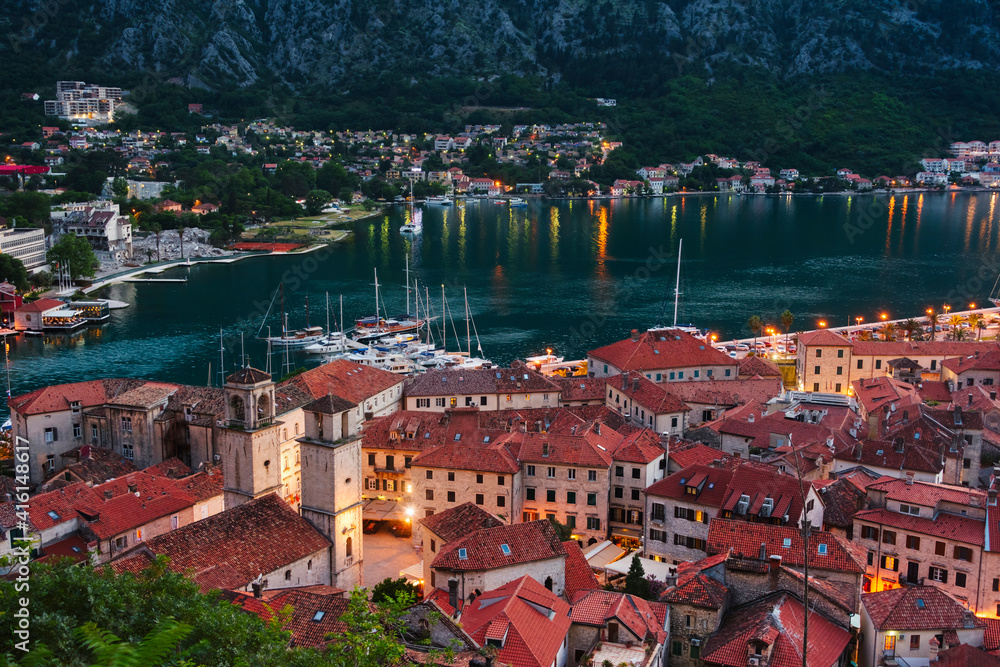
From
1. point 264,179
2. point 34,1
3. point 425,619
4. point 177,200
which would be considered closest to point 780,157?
point 264,179

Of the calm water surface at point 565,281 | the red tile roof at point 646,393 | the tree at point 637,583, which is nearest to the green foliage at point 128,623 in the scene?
the tree at point 637,583

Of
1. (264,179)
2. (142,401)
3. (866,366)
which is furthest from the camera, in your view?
(264,179)

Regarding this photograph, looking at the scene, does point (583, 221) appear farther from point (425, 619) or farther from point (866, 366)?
point (425, 619)

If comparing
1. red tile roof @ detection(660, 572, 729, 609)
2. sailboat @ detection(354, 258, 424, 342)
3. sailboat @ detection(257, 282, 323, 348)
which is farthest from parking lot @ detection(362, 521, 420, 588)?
sailboat @ detection(354, 258, 424, 342)

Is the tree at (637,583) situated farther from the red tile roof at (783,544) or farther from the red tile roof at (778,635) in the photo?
the red tile roof at (778,635)

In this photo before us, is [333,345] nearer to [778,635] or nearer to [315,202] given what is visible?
[778,635]

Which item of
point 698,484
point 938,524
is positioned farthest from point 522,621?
point 938,524
